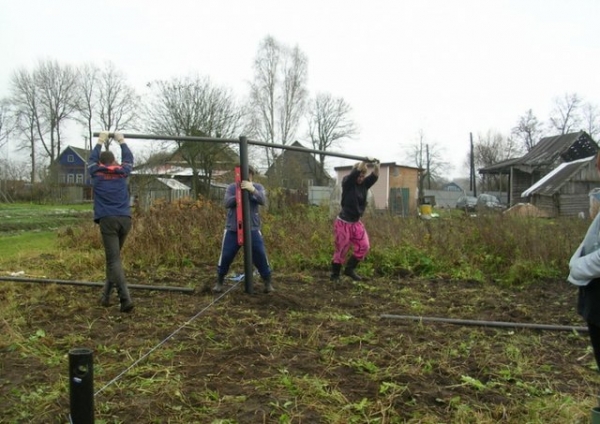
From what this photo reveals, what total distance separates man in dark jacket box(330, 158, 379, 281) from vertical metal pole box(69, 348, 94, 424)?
5529 millimetres

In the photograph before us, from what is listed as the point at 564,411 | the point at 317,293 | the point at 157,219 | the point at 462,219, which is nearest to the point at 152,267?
the point at 157,219

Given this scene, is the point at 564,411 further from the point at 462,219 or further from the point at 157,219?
the point at 157,219

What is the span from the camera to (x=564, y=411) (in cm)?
305

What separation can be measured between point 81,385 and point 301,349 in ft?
7.38

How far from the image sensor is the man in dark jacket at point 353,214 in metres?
7.54

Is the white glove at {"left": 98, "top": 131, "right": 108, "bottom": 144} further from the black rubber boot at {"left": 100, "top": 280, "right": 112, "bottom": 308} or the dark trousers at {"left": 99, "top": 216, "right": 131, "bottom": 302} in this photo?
the black rubber boot at {"left": 100, "top": 280, "right": 112, "bottom": 308}

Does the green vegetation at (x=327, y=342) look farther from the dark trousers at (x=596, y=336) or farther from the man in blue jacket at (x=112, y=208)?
the dark trousers at (x=596, y=336)

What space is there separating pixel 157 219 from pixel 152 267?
4.64 feet

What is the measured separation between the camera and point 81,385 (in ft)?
7.25

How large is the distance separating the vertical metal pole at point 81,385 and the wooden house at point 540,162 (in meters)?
33.7

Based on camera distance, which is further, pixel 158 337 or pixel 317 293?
pixel 317 293

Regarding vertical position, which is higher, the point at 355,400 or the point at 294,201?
the point at 294,201

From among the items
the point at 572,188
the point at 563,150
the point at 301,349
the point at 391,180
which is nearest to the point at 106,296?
the point at 301,349

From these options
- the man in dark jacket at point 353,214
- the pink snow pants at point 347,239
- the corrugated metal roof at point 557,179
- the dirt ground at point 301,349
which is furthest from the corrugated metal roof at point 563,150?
the dirt ground at point 301,349
